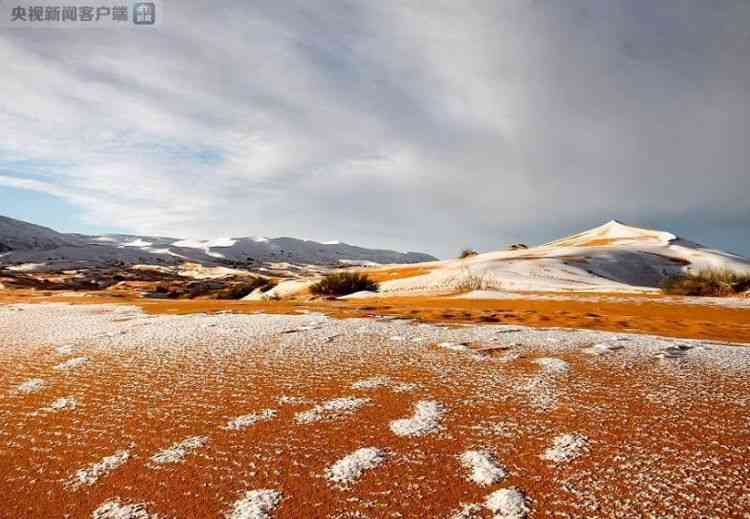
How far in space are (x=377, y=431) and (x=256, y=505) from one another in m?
1.36

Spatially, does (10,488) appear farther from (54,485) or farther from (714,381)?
(714,381)

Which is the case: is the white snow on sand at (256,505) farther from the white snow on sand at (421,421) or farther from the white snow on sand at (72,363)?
the white snow on sand at (72,363)

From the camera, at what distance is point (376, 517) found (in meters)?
2.90

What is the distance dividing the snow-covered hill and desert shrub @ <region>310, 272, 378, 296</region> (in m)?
1.56

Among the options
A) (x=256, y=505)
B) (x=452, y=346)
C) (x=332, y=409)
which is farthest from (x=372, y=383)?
(x=256, y=505)

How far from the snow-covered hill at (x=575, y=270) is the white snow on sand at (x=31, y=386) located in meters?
Answer: 18.8

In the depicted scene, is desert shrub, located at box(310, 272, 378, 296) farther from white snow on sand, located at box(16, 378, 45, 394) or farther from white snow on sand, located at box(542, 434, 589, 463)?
white snow on sand, located at box(542, 434, 589, 463)

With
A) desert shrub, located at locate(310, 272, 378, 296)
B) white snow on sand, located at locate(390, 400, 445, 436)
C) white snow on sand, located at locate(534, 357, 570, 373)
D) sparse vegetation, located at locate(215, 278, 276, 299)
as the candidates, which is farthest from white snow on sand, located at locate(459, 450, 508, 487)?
sparse vegetation, located at locate(215, 278, 276, 299)

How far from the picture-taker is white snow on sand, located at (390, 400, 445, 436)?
4117 mm

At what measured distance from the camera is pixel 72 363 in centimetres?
676

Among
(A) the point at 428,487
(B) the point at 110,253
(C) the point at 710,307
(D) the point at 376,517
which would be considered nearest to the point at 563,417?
(A) the point at 428,487

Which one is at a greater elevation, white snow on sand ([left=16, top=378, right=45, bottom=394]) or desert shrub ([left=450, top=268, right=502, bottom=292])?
desert shrub ([left=450, top=268, right=502, bottom=292])

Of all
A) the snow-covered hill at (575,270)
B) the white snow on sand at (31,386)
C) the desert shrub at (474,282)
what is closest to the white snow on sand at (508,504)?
the white snow on sand at (31,386)

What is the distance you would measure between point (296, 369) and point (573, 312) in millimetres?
9505
